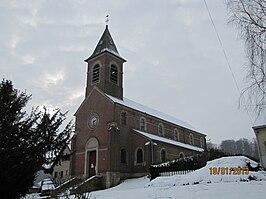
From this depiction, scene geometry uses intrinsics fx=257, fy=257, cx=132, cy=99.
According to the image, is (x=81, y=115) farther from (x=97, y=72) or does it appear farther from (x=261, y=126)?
(x=261, y=126)

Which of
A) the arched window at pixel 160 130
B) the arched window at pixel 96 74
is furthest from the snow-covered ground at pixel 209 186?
the arched window at pixel 160 130

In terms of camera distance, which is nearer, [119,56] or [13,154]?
[13,154]

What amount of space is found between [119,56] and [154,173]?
18172 millimetres

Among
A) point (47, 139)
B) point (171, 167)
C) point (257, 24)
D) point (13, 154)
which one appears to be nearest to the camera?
point (257, 24)

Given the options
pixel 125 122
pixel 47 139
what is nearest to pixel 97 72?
pixel 125 122

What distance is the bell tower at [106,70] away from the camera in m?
31.2

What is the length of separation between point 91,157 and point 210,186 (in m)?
19.3

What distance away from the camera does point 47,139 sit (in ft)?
37.6

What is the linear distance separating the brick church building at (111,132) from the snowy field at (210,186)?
498 inches

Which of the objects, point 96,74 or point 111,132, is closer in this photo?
point 111,132

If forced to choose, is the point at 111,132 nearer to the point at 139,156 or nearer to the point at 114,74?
the point at 139,156

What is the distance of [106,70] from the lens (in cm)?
3147
